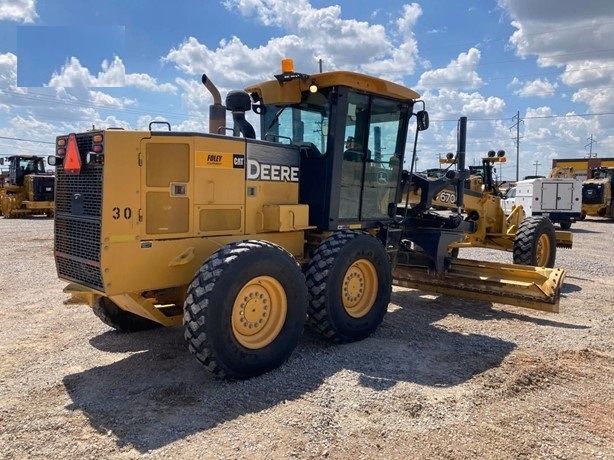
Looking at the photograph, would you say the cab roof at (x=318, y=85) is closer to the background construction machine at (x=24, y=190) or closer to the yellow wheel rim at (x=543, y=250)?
the yellow wheel rim at (x=543, y=250)

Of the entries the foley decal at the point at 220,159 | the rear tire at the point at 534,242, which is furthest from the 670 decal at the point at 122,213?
the rear tire at the point at 534,242

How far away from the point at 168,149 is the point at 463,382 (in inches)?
132

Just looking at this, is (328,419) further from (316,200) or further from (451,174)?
(451,174)

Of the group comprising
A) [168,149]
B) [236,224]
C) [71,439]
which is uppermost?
[168,149]

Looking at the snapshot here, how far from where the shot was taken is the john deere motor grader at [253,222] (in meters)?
4.52

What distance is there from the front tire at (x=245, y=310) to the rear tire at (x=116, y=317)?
1.86 metres

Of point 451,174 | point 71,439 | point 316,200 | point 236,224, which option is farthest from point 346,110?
point 71,439

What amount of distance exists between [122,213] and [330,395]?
2.33 metres

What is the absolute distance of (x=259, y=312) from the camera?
4777mm

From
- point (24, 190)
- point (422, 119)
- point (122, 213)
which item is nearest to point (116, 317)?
point (122, 213)

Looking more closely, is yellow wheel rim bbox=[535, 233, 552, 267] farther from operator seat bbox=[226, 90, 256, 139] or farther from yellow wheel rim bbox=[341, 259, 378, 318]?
operator seat bbox=[226, 90, 256, 139]

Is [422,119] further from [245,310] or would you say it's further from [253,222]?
[245,310]

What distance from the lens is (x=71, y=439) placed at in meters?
3.61

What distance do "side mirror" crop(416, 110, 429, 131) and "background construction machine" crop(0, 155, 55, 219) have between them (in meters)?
22.7
